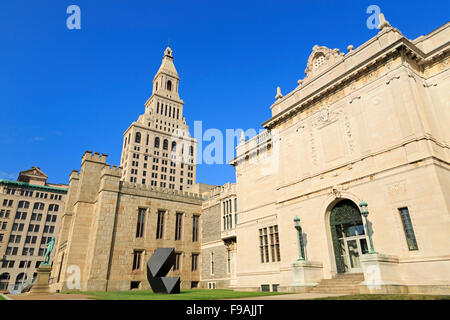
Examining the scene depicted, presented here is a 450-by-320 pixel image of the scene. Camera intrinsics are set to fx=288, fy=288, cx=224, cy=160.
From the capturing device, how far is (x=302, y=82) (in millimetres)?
27234

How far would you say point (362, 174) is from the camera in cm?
1903

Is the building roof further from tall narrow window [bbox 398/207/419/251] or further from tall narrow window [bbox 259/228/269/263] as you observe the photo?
tall narrow window [bbox 398/207/419/251]

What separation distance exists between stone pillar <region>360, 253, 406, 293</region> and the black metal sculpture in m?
12.0

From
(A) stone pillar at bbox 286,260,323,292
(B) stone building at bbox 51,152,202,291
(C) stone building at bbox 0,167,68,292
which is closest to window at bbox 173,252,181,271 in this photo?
(B) stone building at bbox 51,152,202,291

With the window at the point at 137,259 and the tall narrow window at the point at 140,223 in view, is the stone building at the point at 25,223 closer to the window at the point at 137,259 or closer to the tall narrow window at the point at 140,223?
the window at the point at 137,259

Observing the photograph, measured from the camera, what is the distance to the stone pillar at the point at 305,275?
18733 millimetres

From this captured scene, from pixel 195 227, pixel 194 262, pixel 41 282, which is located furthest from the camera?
pixel 195 227

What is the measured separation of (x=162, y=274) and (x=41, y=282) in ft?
42.8

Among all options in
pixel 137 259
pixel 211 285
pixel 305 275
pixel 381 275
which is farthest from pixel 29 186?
pixel 381 275

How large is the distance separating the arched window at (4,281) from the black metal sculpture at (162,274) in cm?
8485

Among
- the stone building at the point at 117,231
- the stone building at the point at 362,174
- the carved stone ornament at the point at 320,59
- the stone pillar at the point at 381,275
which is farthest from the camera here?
the stone building at the point at 117,231

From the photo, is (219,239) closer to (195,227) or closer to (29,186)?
(195,227)

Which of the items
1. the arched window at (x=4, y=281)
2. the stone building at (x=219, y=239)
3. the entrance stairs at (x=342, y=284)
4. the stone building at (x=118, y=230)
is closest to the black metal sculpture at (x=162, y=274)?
the entrance stairs at (x=342, y=284)
